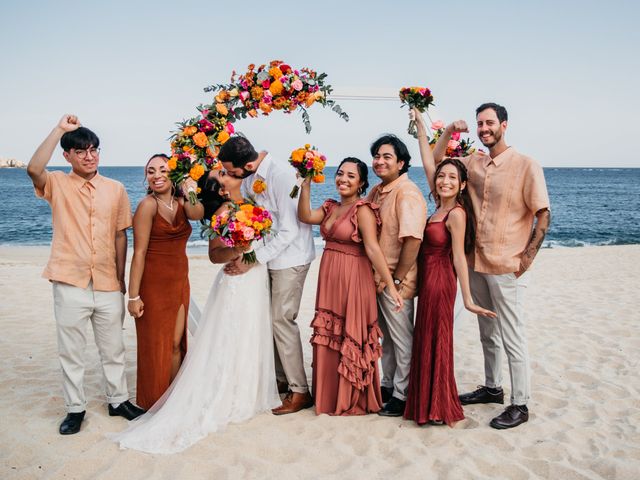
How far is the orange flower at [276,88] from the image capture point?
484cm

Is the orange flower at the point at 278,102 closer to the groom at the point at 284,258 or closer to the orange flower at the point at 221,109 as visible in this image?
the orange flower at the point at 221,109

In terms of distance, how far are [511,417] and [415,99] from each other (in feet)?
10.2

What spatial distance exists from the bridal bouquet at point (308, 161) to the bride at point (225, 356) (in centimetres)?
61

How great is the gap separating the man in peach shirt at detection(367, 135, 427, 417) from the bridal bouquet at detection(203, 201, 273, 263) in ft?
3.55

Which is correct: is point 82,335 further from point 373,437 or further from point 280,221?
point 373,437

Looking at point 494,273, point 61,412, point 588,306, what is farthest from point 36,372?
point 588,306

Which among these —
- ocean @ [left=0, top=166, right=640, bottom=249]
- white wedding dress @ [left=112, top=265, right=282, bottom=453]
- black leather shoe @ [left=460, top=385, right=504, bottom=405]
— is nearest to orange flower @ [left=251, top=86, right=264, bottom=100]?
white wedding dress @ [left=112, top=265, right=282, bottom=453]

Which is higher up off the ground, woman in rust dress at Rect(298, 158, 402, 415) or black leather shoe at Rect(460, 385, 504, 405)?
woman in rust dress at Rect(298, 158, 402, 415)

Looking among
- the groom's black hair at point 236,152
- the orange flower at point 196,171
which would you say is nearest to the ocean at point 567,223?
the groom's black hair at point 236,152

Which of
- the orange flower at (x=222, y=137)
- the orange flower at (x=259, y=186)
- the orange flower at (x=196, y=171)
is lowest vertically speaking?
the orange flower at (x=259, y=186)

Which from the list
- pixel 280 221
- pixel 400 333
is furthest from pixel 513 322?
pixel 280 221

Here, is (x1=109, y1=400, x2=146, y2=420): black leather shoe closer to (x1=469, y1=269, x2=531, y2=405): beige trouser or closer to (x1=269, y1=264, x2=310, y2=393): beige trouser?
(x1=269, y1=264, x2=310, y2=393): beige trouser

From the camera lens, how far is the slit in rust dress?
4422 millimetres

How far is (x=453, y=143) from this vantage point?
525 centimetres
